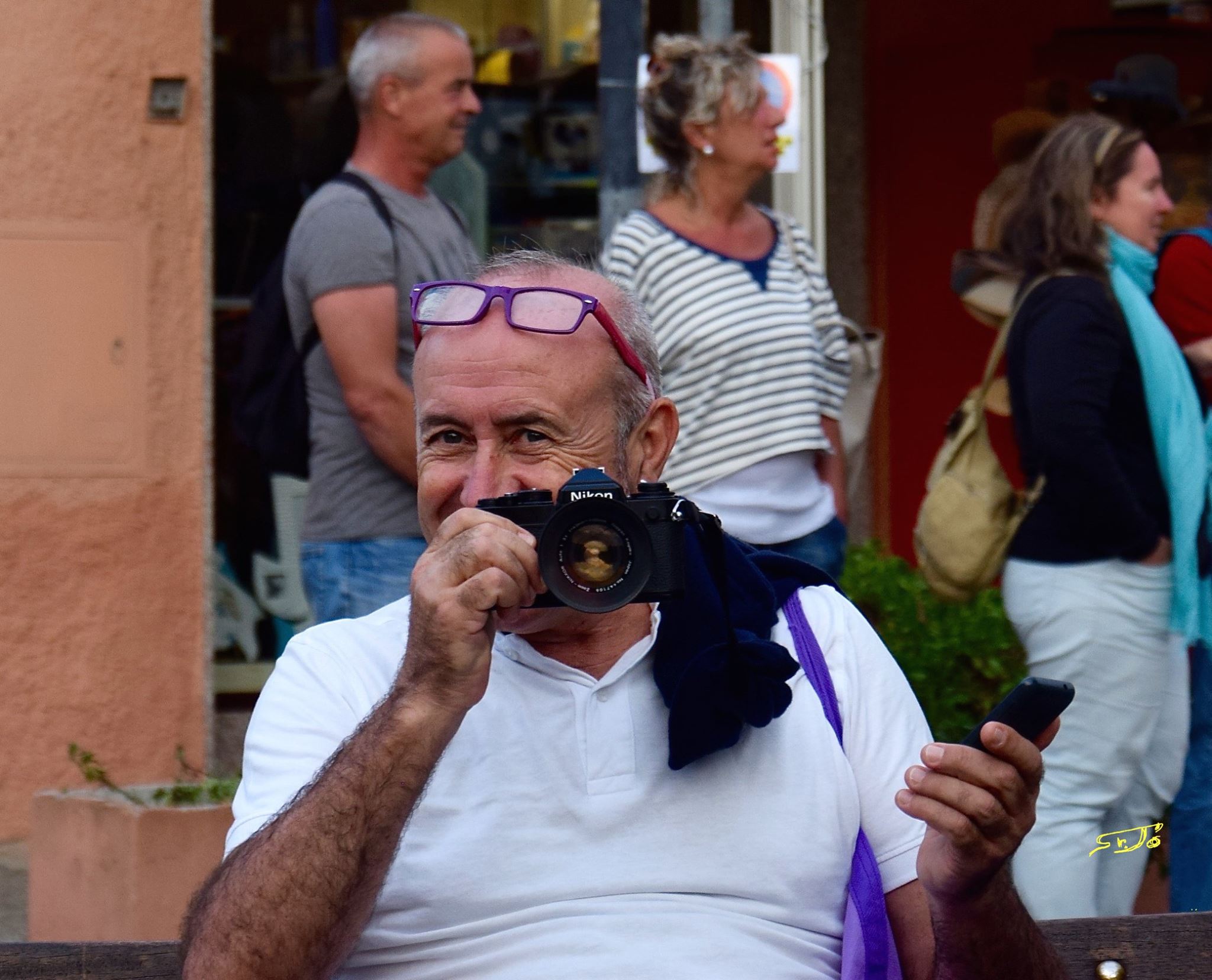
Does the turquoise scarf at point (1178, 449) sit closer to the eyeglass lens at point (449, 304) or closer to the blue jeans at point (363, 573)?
the blue jeans at point (363, 573)

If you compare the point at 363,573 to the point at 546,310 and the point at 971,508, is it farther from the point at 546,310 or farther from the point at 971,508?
the point at 546,310

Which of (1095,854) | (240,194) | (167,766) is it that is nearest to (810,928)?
(1095,854)

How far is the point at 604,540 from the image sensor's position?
2.29m

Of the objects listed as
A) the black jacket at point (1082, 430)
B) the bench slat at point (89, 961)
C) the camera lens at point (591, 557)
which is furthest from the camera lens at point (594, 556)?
the black jacket at point (1082, 430)

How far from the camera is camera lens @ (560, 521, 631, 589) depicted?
2279mm

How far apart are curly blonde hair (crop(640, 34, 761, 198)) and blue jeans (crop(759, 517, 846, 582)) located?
0.90m

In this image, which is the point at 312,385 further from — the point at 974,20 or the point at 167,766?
the point at 974,20

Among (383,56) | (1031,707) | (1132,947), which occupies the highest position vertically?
(383,56)

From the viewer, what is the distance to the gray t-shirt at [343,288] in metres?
4.35

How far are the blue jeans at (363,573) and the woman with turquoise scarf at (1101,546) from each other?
1.38 m

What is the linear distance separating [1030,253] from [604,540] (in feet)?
7.88

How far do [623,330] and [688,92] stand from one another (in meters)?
2.17

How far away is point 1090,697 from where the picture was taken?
4.24 metres

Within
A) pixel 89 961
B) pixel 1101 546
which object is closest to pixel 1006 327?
pixel 1101 546
